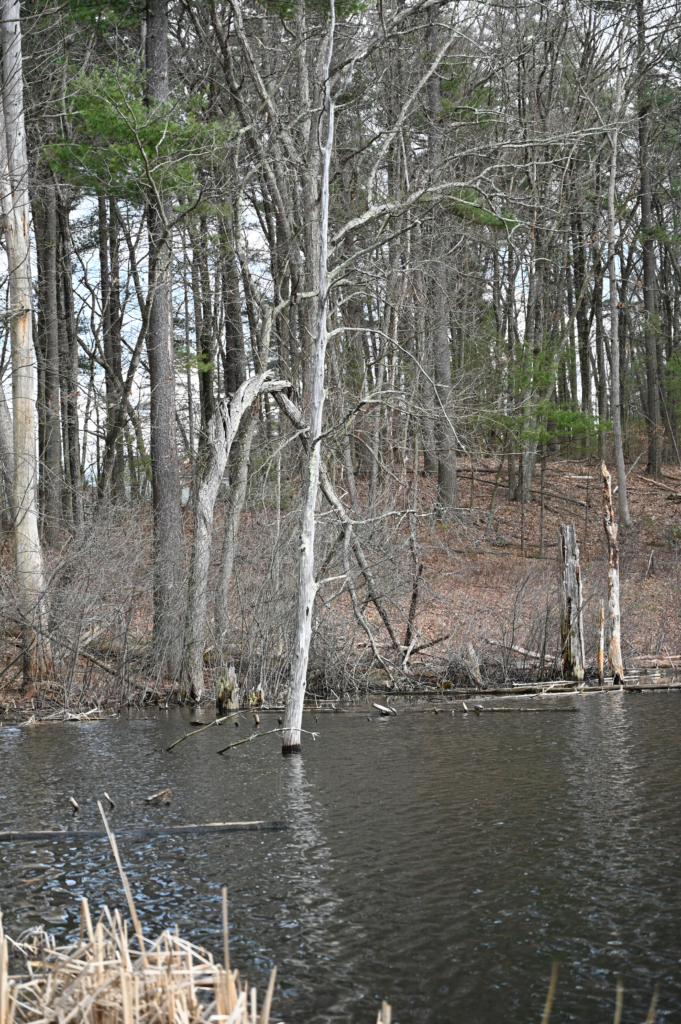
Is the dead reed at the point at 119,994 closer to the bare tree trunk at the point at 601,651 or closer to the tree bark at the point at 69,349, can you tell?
the bare tree trunk at the point at 601,651

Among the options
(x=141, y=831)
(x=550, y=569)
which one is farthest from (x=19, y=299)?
(x=550, y=569)

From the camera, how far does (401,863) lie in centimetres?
609

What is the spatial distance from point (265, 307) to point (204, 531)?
12.2 ft

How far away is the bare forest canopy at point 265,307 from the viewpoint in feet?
44.1

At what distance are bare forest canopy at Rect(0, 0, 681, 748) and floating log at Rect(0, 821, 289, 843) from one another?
107 inches

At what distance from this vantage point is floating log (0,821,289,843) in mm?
6711

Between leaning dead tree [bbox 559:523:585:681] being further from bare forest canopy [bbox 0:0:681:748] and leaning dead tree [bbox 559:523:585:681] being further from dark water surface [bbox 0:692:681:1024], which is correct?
dark water surface [bbox 0:692:681:1024]

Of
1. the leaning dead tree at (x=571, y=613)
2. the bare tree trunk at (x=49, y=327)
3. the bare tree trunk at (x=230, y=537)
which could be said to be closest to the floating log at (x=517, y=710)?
the leaning dead tree at (x=571, y=613)

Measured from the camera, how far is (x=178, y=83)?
18.1m

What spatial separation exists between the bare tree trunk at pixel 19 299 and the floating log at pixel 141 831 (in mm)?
6865

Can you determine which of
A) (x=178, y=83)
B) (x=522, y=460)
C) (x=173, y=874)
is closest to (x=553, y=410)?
(x=522, y=460)

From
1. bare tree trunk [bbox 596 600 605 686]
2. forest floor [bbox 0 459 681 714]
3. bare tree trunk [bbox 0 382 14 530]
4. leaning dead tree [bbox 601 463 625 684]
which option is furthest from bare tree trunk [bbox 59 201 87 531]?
bare tree trunk [bbox 596 600 605 686]

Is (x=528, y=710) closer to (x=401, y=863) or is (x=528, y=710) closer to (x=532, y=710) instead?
(x=532, y=710)

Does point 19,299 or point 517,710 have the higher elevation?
point 19,299
